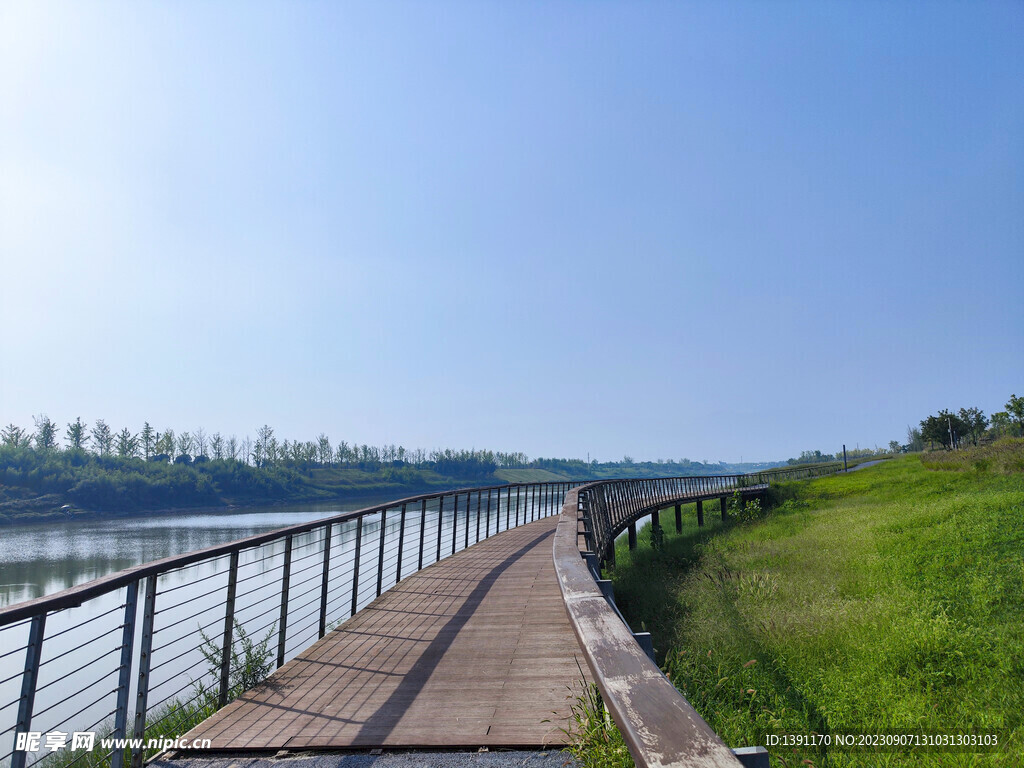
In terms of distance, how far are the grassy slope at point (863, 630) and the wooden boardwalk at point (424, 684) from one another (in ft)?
4.08

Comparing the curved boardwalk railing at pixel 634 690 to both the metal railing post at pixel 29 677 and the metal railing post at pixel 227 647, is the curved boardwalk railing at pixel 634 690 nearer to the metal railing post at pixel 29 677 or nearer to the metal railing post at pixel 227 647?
the metal railing post at pixel 29 677

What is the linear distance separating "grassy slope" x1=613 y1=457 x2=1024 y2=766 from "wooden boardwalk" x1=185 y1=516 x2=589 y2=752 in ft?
4.08

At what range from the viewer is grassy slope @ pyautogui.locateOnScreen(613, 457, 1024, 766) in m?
5.07

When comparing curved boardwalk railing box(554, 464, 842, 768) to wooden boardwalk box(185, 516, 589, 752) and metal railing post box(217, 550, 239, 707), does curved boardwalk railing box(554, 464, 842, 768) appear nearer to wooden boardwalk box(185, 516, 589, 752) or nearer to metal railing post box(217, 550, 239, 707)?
wooden boardwalk box(185, 516, 589, 752)

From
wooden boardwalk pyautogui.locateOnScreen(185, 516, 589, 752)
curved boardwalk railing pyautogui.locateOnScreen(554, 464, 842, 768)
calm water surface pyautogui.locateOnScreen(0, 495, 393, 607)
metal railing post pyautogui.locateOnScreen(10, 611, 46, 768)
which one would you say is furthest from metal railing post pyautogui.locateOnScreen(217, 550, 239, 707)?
calm water surface pyautogui.locateOnScreen(0, 495, 393, 607)

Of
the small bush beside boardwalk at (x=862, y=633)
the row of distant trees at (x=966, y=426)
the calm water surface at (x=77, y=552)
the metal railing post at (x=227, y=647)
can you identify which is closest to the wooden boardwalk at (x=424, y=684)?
the metal railing post at (x=227, y=647)

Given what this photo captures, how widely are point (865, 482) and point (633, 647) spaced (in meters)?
33.2

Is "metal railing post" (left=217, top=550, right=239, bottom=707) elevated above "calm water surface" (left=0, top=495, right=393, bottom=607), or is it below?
above

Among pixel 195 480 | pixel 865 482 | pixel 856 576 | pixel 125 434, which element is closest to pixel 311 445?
pixel 125 434

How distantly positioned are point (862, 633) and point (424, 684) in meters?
5.78

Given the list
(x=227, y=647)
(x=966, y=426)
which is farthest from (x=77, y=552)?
A: (x=966, y=426)

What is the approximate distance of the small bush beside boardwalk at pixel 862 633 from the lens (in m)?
4.87

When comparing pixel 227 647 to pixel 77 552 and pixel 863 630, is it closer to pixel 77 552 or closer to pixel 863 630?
pixel 863 630

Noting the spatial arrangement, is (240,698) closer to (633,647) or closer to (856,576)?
(633,647)
